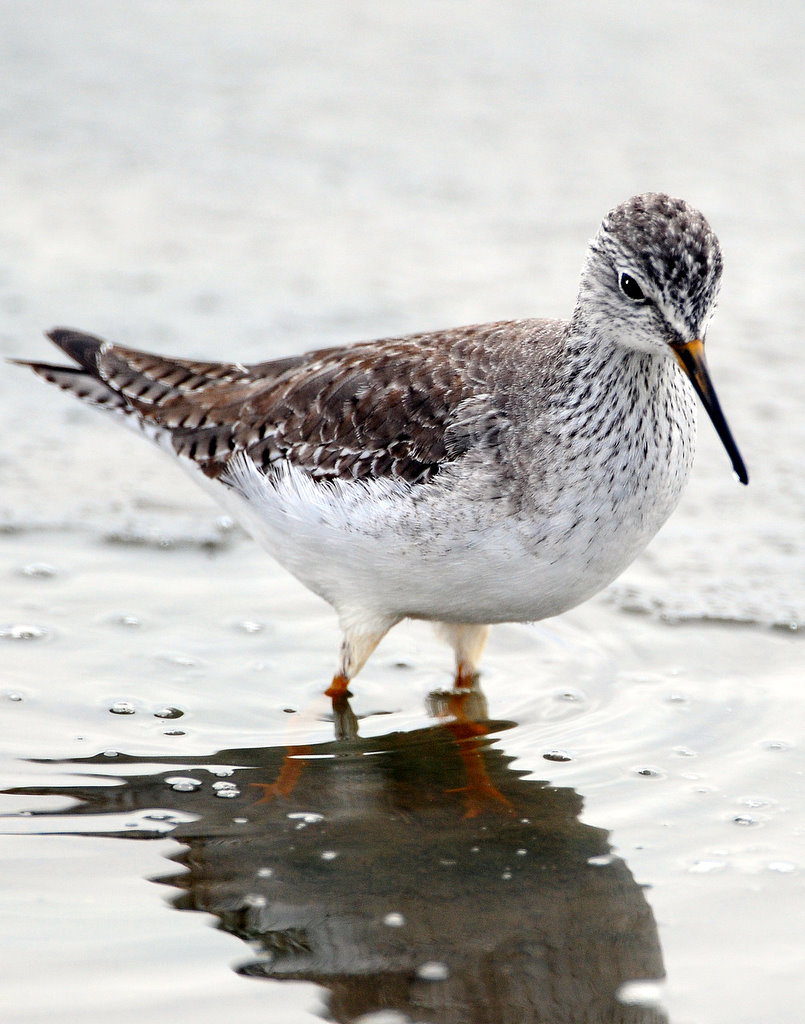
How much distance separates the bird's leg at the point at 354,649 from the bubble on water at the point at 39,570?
90.3 inches

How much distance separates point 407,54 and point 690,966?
13737 mm

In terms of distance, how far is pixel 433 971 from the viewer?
5516mm

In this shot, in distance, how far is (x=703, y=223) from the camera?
6.51 m

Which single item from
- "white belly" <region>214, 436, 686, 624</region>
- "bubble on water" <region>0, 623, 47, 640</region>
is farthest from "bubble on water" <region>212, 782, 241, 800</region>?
"bubble on water" <region>0, 623, 47, 640</region>

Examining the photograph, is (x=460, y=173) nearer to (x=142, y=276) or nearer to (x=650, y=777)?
(x=142, y=276)

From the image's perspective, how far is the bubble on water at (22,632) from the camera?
8.18 meters

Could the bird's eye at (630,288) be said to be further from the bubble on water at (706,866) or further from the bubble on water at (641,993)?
the bubble on water at (641,993)

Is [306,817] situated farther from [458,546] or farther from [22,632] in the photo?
[22,632]

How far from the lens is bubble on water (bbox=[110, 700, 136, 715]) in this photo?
24.7 feet

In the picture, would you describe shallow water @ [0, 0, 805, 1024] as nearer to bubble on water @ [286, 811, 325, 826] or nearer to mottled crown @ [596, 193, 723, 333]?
bubble on water @ [286, 811, 325, 826]

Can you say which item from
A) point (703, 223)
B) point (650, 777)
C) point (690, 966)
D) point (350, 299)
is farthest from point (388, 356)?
point (350, 299)

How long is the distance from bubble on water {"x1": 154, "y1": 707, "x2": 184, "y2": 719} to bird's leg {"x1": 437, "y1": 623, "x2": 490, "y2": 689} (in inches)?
62.9

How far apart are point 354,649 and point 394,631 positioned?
122 centimetres

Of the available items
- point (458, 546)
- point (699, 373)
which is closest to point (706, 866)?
point (458, 546)
